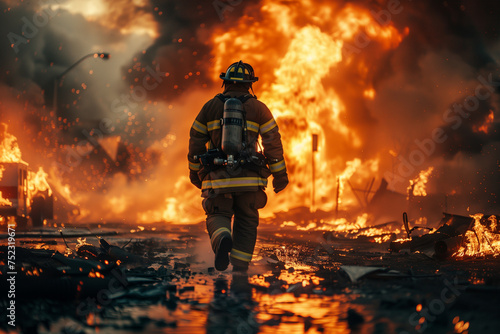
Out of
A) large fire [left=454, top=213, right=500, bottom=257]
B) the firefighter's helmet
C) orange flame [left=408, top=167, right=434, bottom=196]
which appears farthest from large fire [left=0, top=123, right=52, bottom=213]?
orange flame [left=408, top=167, right=434, bottom=196]

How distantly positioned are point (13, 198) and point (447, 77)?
22.2 metres

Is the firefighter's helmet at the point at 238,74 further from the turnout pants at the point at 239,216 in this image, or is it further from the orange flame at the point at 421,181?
the orange flame at the point at 421,181

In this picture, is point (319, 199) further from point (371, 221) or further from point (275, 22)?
point (275, 22)

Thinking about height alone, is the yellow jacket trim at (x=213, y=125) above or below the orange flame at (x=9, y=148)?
below

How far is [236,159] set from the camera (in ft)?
22.0

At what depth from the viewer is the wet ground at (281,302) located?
150 inches

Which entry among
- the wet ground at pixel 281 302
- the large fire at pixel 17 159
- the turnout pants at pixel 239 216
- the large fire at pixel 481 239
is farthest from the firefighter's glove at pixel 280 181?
the large fire at pixel 17 159

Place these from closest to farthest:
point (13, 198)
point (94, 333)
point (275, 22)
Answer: point (94, 333) → point (13, 198) → point (275, 22)

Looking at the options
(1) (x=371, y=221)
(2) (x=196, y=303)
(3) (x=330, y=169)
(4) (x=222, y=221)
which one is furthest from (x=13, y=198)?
(3) (x=330, y=169)

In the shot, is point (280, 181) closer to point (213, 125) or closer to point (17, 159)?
point (213, 125)

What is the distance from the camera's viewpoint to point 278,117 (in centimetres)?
2434

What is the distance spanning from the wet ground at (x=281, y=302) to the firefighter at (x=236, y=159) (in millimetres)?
536

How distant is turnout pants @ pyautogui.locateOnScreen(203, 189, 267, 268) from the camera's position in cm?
673

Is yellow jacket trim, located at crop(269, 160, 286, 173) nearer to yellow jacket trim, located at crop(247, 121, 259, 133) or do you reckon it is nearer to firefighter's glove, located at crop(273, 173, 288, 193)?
firefighter's glove, located at crop(273, 173, 288, 193)
